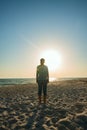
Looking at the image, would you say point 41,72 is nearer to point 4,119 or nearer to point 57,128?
point 4,119

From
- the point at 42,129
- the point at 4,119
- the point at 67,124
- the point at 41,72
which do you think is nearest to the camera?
the point at 42,129

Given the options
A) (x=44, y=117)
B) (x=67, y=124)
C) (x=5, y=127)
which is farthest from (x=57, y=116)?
(x=5, y=127)

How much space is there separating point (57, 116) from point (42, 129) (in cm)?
182

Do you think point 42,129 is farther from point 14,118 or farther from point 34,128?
point 14,118

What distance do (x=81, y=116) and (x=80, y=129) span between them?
1411 mm

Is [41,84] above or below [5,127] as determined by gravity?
above

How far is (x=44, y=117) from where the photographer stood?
24.8 ft

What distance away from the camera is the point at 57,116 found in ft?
25.2

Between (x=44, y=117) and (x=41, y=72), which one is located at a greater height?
(x=41, y=72)

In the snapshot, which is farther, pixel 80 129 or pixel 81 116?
pixel 81 116

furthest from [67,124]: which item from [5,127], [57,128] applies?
[5,127]

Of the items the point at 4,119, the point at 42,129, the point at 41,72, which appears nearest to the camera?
the point at 42,129

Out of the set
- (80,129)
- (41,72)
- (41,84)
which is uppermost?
(41,72)

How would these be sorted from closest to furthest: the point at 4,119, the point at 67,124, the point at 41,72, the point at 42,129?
the point at 42,129, the point at 67,124, the point at 4,119, the point at 41,72
